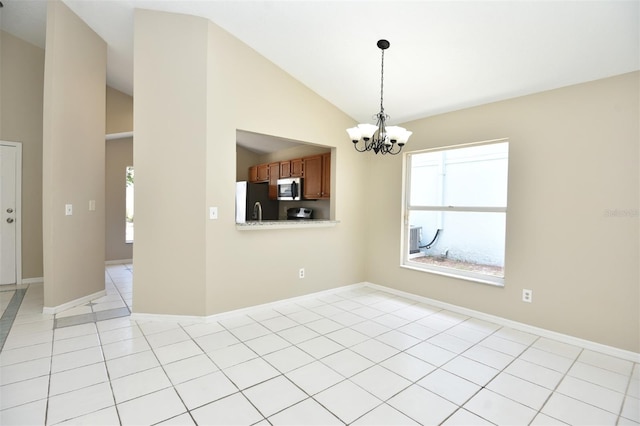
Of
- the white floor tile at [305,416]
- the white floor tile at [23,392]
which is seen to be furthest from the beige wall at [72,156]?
the white floor tile at [305,416]

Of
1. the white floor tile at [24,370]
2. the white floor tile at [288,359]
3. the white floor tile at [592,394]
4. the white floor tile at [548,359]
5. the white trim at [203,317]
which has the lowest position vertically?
the white floor tile at [592,394]

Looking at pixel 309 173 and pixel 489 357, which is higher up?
pixel 309 173

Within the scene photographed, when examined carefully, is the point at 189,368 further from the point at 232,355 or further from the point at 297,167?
the point at 297,167

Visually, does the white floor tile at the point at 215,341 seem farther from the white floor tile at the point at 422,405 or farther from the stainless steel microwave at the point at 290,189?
the stainless steel microwave at the point at 290,189

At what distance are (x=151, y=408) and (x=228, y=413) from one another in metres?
0.46

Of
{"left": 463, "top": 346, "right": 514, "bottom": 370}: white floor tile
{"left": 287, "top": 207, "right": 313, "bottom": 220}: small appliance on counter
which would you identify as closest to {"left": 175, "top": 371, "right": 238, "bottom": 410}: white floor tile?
{"left": 463, "top": 346, "right": 514, "bottom": 370}: white floor tile

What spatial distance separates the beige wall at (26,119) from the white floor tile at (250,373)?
417 cm

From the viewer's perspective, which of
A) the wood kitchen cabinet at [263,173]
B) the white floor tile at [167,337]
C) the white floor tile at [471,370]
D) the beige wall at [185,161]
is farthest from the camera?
the wood kitchen cabinet at [263,173]

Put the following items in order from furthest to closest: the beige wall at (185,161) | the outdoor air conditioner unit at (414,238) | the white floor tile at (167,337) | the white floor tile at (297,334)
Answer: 1. the outdoor air conditioner unit at (414,238)
2. the beige wall at (185,161)
3. the white floor tile at (297,334)
4. the white floor tile at (167,337)

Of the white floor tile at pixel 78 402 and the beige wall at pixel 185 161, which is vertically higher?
the beige wall at pixel 185 161

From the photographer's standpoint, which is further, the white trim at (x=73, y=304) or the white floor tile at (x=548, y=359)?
the white trim at (x=73, y=304)

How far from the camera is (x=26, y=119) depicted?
4406 mm

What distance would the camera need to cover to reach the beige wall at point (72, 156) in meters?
3.22

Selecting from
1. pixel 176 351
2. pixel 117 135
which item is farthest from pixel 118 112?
pixel 176 351
